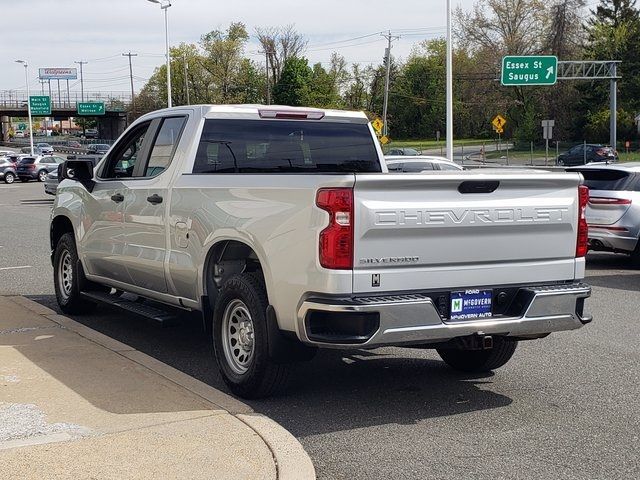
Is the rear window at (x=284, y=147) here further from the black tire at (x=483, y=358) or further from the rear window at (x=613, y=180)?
the rear window at (x=613, y=180)

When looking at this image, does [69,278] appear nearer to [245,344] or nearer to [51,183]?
[245,344]

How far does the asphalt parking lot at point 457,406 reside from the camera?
5.02 meters

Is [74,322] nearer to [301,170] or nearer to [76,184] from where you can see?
[76,184]

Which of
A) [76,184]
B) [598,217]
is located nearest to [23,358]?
[76,184]

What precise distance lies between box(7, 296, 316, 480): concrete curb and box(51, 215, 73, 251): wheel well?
1507 mm

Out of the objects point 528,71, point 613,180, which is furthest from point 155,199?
point 528,71

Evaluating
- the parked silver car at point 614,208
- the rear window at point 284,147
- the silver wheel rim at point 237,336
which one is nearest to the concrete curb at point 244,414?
the silver wheel rim at point 237,336

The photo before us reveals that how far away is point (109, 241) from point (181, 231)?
61.6 inches

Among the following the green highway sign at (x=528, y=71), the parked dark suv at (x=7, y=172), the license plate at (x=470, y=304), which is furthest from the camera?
the parked dark suv at (x=7, y=172)

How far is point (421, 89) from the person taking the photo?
112875 mm

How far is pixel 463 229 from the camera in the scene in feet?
18.6

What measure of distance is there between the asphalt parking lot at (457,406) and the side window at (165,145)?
1392 millimetres

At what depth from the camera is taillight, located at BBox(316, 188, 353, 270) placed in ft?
17.4

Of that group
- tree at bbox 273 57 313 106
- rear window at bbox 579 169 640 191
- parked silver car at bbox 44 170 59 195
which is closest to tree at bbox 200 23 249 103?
tree at bbox 273 57 313 106
